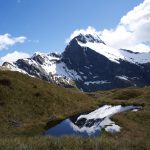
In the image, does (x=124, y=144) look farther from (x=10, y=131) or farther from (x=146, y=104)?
(x=146, y=104)

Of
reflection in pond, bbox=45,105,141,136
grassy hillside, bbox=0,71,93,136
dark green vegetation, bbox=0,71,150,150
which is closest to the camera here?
reflection in pond, bbox=45,105,141,136

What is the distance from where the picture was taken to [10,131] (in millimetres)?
41469

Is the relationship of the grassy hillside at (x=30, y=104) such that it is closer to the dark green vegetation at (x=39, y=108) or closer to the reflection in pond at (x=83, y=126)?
the dark green vegetation at (x=39, y=108)

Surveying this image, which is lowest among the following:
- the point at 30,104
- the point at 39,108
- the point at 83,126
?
the point at 83,126

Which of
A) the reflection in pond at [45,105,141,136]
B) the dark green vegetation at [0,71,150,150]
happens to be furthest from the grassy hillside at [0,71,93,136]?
the reflection in pond at [45,105,141,136]

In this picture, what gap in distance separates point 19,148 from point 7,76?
46.4 metres

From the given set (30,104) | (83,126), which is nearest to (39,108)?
(30,104)

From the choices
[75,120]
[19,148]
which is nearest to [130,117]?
[75,120]

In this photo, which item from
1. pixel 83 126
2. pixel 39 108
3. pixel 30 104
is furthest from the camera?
pixel 30 104

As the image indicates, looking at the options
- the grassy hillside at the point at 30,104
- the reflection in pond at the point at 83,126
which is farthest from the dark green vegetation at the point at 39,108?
the reflection in pond at the point at 83,126

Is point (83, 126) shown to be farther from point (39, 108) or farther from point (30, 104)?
point (30, 104)

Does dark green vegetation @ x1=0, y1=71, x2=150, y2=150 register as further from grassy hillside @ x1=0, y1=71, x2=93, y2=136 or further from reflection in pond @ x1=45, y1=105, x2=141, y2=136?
reflection in pond @ x1=45, y1=105, x2=141, y2=136

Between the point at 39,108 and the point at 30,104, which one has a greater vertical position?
the point at 30,104

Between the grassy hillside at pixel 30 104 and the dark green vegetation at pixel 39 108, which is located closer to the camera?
the dark green vegetation at pixel 39 108
